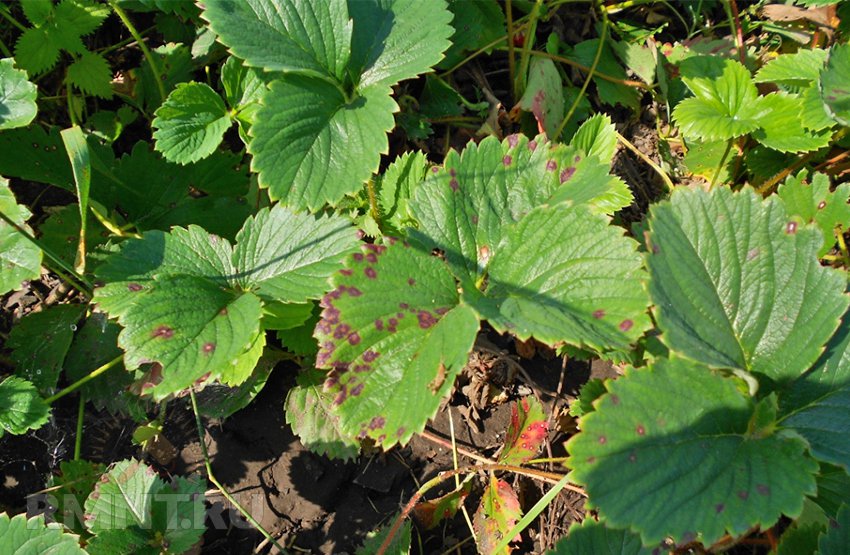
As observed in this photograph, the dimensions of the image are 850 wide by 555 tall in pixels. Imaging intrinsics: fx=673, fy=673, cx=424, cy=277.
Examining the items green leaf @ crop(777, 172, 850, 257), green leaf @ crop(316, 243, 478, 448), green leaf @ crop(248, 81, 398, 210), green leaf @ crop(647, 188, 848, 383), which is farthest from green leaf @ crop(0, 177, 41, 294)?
green leaf @ crop(777, 172, 850, 257)

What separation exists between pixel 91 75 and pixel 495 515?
6.41 feet

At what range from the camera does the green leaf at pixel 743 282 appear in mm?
1421

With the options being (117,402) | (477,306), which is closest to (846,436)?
(477,306)

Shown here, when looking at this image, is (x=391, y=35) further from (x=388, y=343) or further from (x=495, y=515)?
(x=495, y=515)

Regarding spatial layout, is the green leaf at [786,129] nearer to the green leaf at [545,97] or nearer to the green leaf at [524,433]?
the green leaf at [545,97]

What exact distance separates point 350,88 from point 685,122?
108 centimetres

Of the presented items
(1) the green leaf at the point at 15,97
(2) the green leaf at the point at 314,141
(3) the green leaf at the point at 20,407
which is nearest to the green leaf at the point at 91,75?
(1) the green leaf at the point at 15,97

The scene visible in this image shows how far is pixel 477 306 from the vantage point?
146 centimetres

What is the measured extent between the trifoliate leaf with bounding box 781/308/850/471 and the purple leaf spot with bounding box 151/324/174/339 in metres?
1.38

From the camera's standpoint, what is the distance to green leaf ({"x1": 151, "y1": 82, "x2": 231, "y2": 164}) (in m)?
1.97

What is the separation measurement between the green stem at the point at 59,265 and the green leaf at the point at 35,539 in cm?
67

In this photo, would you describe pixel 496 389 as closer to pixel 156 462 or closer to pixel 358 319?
pixel 358 319

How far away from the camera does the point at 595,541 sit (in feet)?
5.24

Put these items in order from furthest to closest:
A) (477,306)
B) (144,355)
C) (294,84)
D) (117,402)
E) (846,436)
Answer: (117,402) < (294,84) < (144,355) < (477,306) < (846,436)
